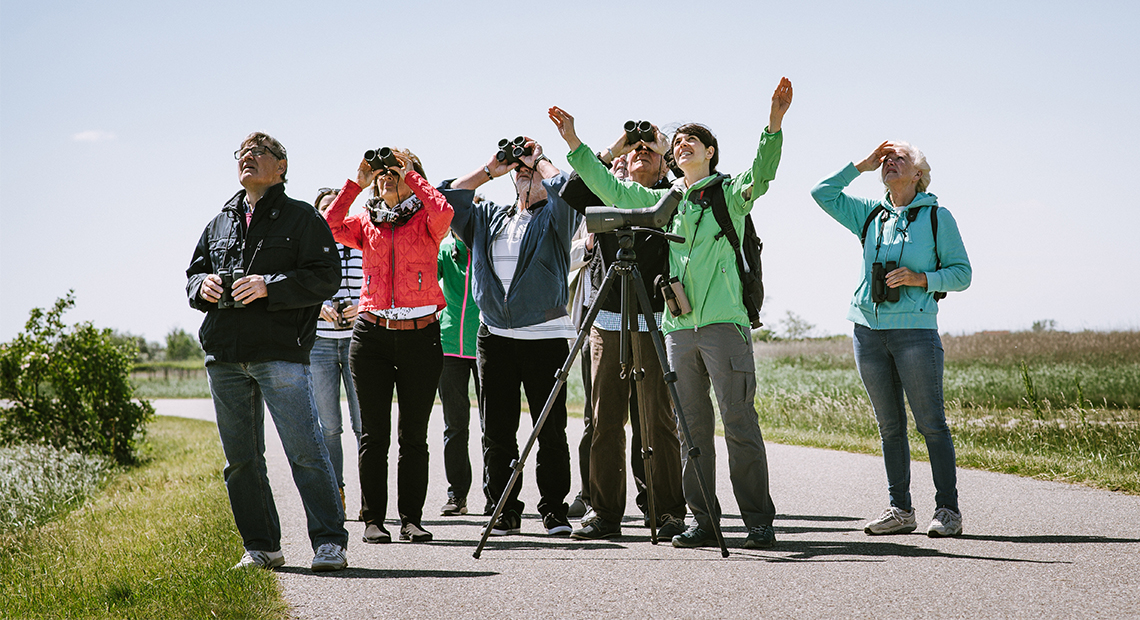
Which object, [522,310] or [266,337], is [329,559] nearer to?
[266,337]

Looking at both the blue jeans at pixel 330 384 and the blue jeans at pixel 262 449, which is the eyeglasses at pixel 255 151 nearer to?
the blue jeans at pixel 262 449

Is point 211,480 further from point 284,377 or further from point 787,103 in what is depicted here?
point 787,103

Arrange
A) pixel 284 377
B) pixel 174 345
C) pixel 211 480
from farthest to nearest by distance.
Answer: pixel 174 345, pixel 211 480, pixel 284 377

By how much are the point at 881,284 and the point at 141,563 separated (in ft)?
13.7

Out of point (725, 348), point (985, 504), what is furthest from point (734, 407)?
point (985, 504)

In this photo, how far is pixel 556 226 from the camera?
5.63 metres

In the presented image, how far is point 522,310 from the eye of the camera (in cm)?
558

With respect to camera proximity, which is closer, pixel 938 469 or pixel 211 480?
pixel 938 469

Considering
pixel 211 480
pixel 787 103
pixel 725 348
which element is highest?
pixel 787 103

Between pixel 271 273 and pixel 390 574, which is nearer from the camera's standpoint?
pixel 390 574

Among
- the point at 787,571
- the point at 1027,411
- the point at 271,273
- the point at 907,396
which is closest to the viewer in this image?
the point at 787,571

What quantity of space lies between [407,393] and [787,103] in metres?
2.52

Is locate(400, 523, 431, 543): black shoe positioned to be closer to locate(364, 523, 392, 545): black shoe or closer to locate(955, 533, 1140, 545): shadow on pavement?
locate(364, 523, 392, 545): black shoe

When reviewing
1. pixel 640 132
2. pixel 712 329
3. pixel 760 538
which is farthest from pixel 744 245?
pixel 760 538
